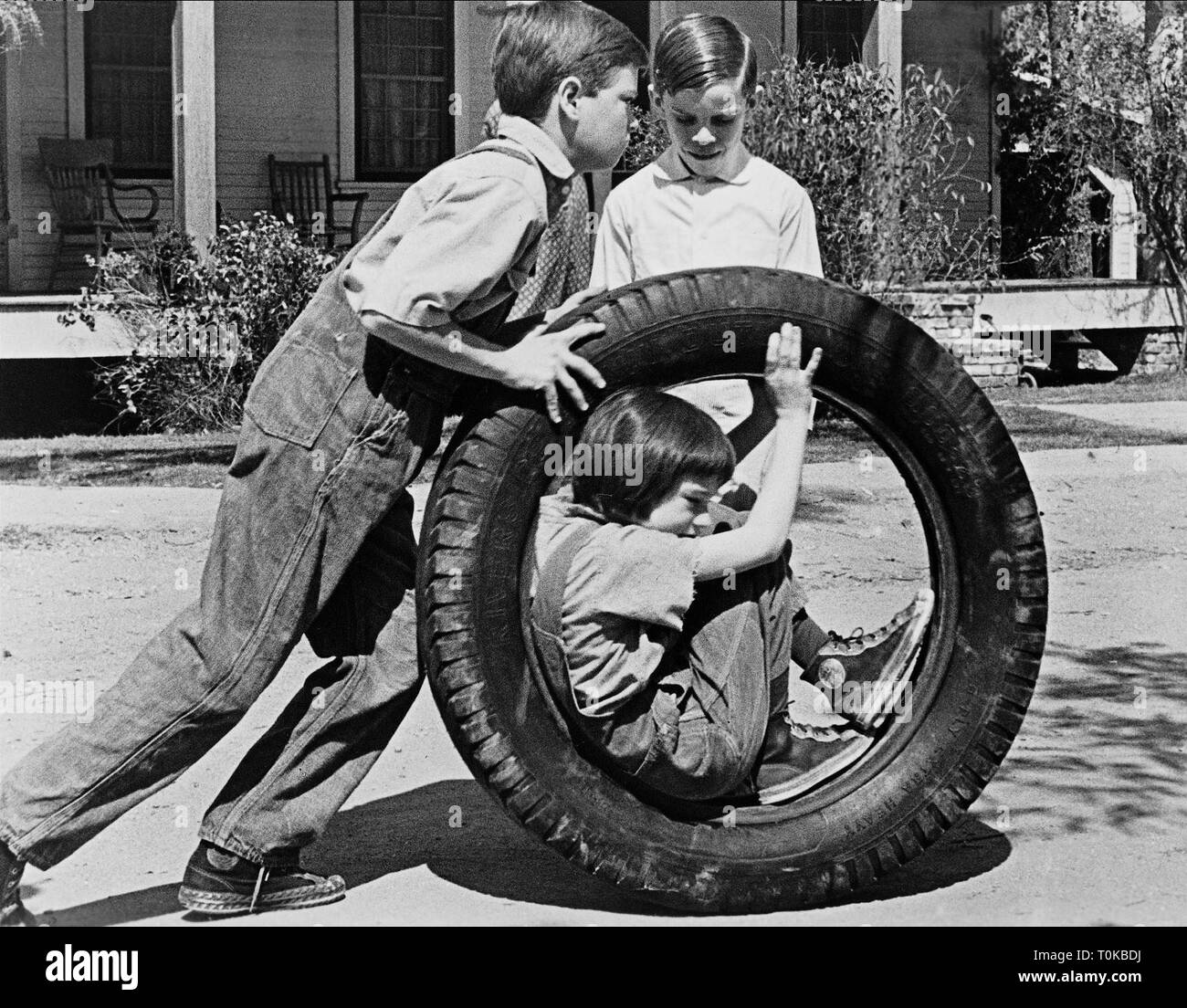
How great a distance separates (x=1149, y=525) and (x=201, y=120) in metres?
7.60

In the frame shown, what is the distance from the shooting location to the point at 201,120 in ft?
42.0

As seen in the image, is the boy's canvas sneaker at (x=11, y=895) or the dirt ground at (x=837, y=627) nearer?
the boy's canvas sneaker at (x=11, y=895)

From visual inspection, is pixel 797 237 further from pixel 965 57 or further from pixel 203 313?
pixel 965 57

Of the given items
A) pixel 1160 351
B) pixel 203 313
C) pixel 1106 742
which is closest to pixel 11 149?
pixel 203 313

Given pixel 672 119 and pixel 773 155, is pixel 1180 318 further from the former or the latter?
pixel 672 119

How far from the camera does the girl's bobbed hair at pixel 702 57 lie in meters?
4.46

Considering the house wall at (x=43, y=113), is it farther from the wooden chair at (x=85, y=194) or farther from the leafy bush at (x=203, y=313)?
the leafy bush at (x=203, y=313)

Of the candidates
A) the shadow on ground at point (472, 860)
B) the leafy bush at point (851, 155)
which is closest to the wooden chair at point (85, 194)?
the leafy bush at point (851, 155)

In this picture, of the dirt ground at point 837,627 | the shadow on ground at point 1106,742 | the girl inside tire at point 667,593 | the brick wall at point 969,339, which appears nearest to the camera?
the girl inside tire at point 667,593

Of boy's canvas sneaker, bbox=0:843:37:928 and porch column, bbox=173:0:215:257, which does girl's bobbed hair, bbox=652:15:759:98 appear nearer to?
boy's canvas sneaker, bbox=0:843:37:928

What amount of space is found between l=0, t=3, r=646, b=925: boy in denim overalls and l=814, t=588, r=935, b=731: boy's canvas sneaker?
36.6 inches

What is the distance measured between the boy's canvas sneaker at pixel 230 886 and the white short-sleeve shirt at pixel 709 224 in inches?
73.0

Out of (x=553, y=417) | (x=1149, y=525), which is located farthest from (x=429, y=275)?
(x=1149, y=525)
